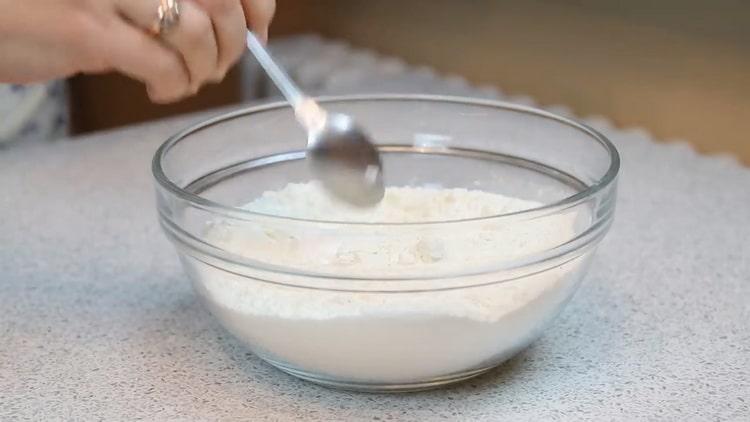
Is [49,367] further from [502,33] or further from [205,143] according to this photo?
[502,33]

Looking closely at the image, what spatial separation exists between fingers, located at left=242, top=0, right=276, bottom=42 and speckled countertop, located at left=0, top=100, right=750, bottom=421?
219 millimetres

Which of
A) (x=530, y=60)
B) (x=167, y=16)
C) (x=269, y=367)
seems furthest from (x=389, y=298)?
(x=530, y=60)

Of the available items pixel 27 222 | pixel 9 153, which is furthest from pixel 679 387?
pixel 9 153

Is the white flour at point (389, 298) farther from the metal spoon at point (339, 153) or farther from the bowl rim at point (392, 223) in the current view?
the metal spoon at point (339, 153)

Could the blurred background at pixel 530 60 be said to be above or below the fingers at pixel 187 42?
below

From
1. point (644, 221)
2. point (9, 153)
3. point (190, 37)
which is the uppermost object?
point (190, 37)

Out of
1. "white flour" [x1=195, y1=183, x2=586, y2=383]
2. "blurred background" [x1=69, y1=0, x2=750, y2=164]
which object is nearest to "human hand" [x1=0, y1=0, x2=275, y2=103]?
"white flour" [x1=195, y1=183, x2=586, y2=383]

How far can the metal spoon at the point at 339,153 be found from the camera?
26.5 inches

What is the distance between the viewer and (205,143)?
0.74 meters

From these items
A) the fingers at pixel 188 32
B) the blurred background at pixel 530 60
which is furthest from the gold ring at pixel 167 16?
the blurred background at pixel 530 60

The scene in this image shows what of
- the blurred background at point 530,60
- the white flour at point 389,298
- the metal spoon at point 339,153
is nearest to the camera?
the white flour at point 389,298

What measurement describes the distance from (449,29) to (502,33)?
0.11 m

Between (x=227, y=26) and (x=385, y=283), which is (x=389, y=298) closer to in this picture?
(x=385, y=283)

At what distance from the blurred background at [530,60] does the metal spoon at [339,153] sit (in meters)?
0.56
